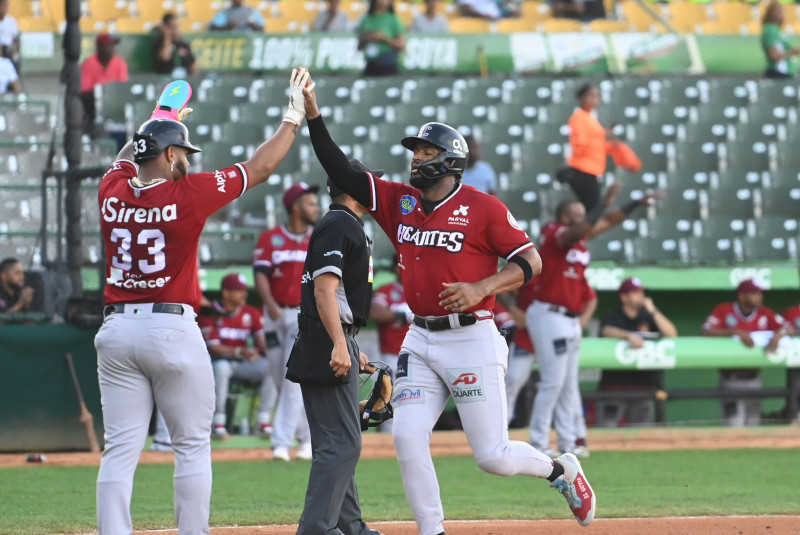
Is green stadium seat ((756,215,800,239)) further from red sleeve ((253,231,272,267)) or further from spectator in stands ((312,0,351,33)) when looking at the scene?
red sleeve ((253,231,272,267))

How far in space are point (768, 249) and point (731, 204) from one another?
0.92 m

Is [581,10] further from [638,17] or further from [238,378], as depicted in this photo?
[238,378]

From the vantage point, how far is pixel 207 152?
14.8 meters

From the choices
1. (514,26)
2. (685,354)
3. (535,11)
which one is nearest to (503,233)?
(685,354)

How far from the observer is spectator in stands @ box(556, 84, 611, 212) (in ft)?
44.0

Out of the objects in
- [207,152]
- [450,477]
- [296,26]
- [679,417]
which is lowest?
[679,417]

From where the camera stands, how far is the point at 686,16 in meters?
20.7

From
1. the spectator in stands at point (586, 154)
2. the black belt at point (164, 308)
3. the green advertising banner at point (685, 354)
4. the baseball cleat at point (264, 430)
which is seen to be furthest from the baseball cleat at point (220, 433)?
the black belt at point (164, 308)

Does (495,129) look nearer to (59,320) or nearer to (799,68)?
(799,68)

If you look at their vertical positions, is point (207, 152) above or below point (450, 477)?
above

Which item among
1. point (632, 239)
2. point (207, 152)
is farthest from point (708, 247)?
point (207, 152)

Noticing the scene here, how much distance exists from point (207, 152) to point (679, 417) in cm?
597

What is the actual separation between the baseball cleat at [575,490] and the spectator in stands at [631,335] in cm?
661

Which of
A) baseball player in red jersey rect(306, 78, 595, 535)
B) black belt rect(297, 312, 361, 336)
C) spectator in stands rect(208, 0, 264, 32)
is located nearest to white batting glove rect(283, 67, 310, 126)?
baseball player in red jersey rect(306, 78, 595, 535)
